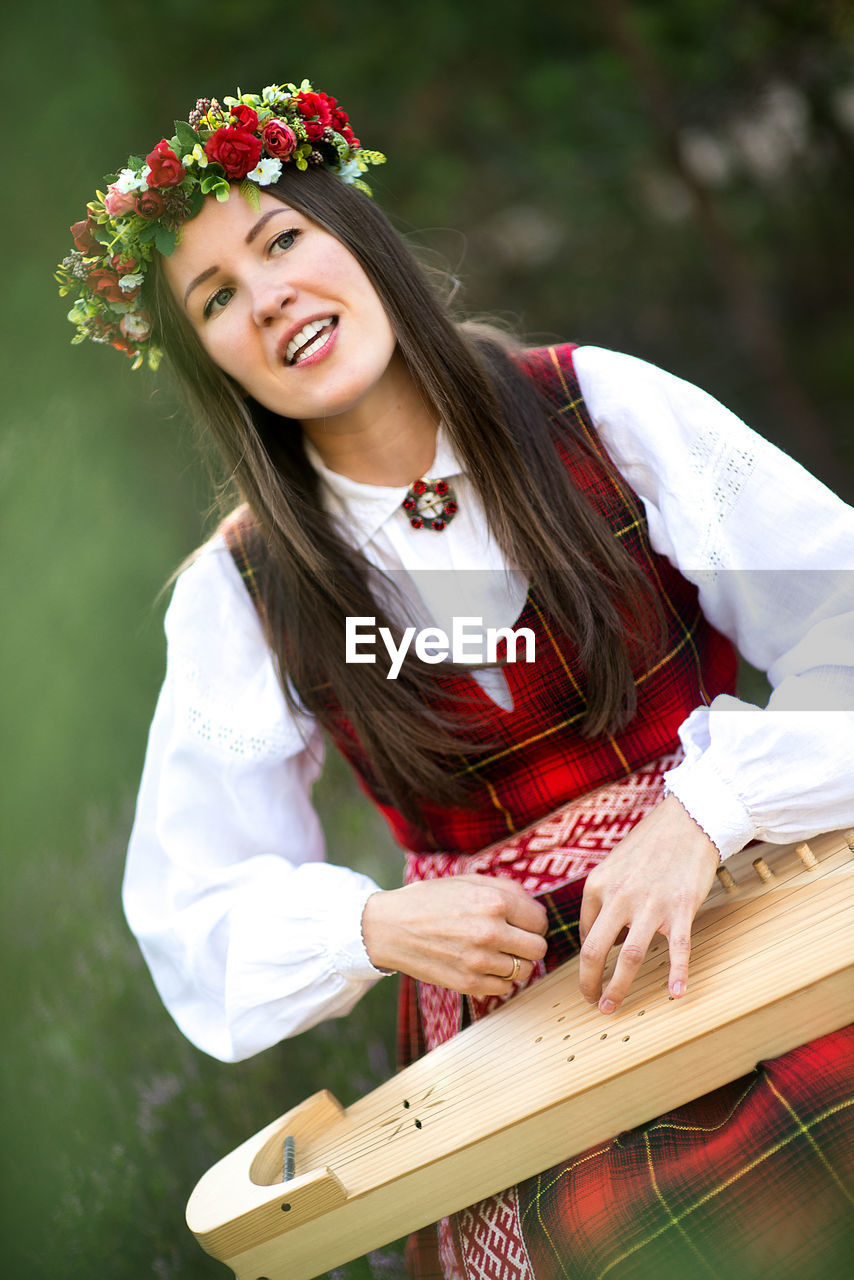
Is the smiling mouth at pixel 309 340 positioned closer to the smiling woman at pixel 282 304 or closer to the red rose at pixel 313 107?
the smiling woman at pixel 282 304

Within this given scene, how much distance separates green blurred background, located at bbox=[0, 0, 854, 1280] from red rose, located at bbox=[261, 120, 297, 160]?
48cm

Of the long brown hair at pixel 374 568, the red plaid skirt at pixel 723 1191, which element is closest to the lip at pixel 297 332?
Answer: the long brown hair at pixel 374 568

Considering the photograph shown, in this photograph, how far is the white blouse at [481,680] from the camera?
4.19 feet

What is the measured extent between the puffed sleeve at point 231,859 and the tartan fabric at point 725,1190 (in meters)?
0.40

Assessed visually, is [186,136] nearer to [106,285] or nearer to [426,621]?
[106,285]

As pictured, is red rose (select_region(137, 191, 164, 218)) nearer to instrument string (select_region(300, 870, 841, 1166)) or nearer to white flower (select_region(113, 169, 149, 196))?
white flower (select_region(113, 169, 149, 196))

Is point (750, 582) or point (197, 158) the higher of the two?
point (197, 158)

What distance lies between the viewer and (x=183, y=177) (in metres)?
1.41

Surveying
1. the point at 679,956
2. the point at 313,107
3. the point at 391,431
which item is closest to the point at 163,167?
the point at 313,107

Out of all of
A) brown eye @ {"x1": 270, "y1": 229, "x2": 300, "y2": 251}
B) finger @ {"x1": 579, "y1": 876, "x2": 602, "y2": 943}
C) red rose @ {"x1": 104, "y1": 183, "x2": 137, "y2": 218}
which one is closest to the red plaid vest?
finger @ {"x1": 579, "y1": 876, "x2": 602, "y2": 943}

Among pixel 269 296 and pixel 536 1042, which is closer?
pixel 536 1042

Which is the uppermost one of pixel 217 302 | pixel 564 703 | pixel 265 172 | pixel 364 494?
pixel 265 172

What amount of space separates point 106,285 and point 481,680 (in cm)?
77

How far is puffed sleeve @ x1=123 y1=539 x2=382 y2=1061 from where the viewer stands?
4.78 feet
